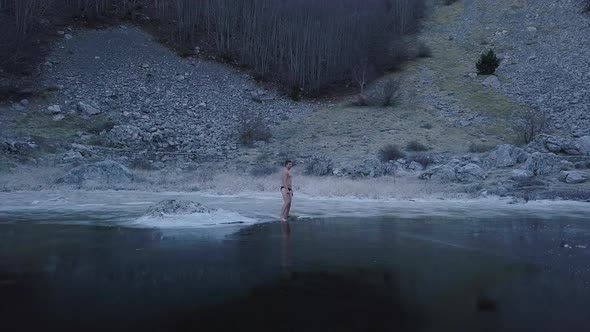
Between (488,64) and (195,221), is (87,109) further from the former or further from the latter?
(488,64)

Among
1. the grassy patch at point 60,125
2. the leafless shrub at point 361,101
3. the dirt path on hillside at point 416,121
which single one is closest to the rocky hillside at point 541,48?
the dirt path on hillside at point 416,121

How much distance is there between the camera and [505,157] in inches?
965

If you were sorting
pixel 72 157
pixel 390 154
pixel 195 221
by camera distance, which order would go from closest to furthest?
pixel 195 221
pixel 72 157
pixel 390 154

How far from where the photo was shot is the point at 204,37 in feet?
159

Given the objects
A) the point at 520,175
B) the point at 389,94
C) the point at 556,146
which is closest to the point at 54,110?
the point at 389,94

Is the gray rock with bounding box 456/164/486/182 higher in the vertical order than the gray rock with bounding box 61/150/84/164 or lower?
lower

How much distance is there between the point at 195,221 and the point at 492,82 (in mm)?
36000

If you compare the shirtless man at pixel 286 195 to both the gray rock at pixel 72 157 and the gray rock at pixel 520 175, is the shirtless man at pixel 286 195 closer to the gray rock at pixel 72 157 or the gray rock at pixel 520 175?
the gray rock at pixel 520 175

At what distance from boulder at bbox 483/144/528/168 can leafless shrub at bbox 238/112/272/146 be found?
1423 cm

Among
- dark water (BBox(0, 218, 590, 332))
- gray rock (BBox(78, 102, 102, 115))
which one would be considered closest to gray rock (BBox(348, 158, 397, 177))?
dark water (BBox(0, 218, 590, 332))

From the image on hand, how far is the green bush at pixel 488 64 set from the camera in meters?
43.4

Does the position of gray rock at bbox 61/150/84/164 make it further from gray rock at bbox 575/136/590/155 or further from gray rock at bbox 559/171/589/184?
gray rock at bbox 575/136/590/155

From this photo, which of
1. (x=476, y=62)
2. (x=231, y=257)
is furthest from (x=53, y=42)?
(x=231, y=257)

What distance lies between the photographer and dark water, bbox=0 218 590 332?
223 inches
